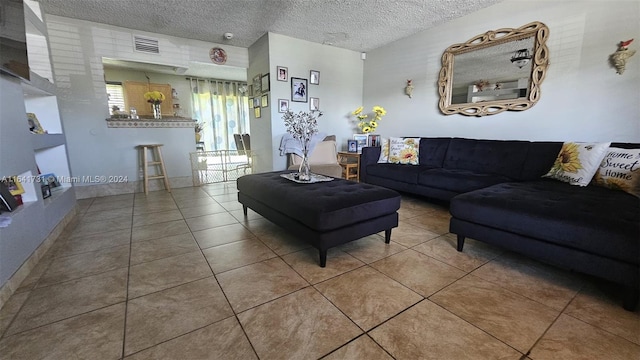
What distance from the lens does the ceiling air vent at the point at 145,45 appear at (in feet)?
12.6

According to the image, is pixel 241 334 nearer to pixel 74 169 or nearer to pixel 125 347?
pixel 125 347

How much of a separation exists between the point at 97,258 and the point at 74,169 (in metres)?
2.63

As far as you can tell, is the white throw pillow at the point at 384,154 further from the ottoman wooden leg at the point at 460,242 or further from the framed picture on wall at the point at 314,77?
the ottoman wooden leg at the point at 460,242

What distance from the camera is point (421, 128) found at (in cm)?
411

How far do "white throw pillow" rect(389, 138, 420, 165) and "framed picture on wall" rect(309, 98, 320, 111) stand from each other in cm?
163

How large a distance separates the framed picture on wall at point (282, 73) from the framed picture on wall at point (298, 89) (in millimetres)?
124

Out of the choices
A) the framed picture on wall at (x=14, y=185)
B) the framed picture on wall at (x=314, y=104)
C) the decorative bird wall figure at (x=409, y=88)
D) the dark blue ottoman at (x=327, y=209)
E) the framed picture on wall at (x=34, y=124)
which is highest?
the decorative bird wall figure at (x=409, y=88)

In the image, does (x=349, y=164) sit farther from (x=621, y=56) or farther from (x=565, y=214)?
(x=621, y=56)

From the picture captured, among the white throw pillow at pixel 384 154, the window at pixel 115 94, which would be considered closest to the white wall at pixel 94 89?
the window at pixel 115 94

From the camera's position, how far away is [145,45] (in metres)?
3.91

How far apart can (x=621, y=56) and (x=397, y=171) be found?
2.23 metres

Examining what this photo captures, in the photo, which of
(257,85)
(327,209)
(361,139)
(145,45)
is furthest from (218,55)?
(327,209)

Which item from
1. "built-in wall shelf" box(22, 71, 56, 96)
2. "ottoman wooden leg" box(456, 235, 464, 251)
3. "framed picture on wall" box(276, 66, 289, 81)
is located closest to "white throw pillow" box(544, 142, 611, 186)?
"ottoman wooden leg" box(456, 235, 464, 251)

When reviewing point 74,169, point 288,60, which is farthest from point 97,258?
point 288,60
